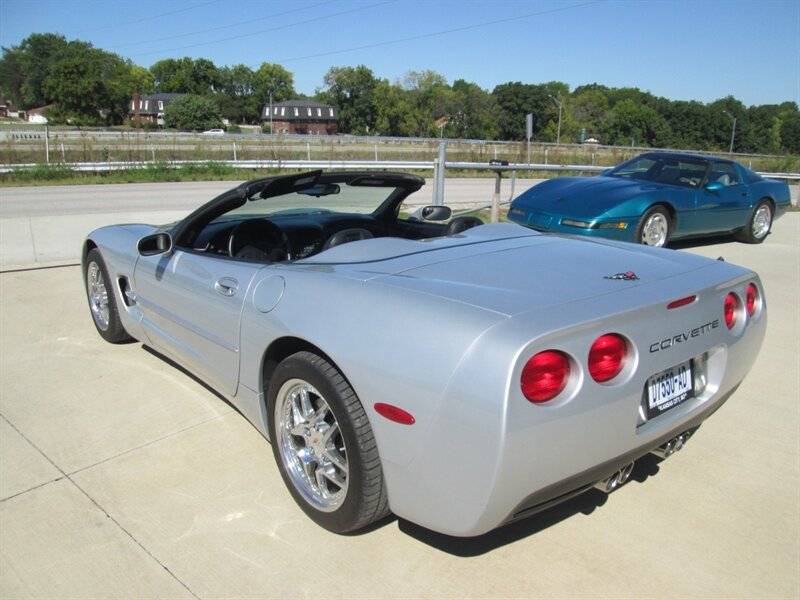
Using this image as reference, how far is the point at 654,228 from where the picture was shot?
774cm

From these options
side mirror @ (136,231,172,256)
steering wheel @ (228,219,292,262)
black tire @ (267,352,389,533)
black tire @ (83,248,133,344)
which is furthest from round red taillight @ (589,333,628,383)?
black tire @ (83,248,133,344)

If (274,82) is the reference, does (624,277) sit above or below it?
below

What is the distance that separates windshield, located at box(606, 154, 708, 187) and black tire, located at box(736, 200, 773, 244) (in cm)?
131

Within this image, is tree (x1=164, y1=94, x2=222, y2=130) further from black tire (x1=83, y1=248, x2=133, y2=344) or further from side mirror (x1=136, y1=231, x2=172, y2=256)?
side mirror (x1=136, y1=231, x2=172, y2=256)

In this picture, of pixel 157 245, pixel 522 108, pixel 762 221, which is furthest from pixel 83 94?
pixel 157 245

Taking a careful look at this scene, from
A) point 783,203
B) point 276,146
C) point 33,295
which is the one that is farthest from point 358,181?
point 276,146

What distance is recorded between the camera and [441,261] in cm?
266

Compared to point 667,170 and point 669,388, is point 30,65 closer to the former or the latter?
point 667,170

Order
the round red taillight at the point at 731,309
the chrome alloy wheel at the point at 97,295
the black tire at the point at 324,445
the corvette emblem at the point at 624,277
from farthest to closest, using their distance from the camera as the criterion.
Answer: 1. the chrome alloy wheel at the point at 97,295
2. the round red taillight at the point at 731,309
3. the corvette emblem at the point at 624,277
4. the black tire at the point at 324,445

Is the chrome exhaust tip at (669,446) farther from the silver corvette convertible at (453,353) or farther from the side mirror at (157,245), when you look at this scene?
the side mirror at (157,245)

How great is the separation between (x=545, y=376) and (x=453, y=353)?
28 cm

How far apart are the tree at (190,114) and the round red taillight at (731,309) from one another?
77.9m

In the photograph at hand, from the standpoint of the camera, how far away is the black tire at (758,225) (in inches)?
359

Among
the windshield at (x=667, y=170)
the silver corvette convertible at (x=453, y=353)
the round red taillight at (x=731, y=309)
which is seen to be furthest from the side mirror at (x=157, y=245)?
the windshield at (x=667, y=170)
